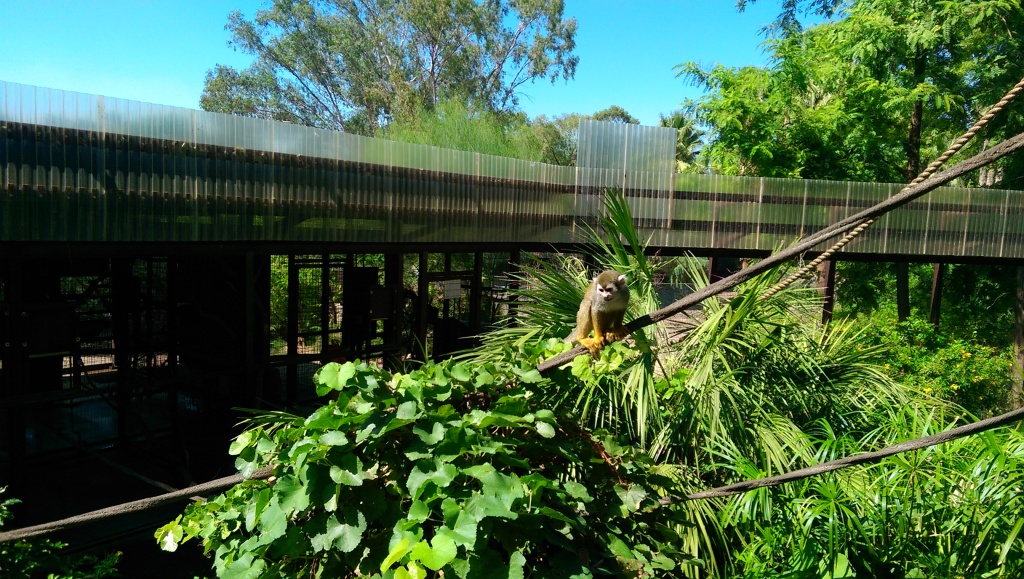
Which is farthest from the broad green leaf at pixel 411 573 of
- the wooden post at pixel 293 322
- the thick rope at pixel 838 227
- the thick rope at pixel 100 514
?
the wooden post at pixel 293 322

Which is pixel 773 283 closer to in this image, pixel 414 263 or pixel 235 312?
pixel 235 312

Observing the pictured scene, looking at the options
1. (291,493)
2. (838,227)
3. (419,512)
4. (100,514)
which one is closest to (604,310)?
(838,227)

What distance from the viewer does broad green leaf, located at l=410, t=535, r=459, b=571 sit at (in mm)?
1536

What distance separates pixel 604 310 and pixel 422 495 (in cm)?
162

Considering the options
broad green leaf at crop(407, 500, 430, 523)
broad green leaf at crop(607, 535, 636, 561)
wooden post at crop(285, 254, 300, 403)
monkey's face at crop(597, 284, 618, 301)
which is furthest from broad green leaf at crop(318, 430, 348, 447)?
wooden post at crop(285, 254, 300, 403)

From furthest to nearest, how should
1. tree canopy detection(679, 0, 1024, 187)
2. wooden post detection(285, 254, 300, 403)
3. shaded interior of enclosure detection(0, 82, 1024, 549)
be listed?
tree canopy detection(679, 0, 1024, 187) → wooden post detection(285, 254, 300, 403) → shaded interior of enclosure detection(0, 82, 1024, 549)

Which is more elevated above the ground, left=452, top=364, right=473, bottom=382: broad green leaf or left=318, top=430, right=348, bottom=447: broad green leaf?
left=452, top=364, right=473, bottom=382: broad green leaf

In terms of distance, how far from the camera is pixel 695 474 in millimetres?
3580

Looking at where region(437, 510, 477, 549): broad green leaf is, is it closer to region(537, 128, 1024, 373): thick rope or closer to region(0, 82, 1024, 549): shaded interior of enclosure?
region(537, 128, 1024, 373): thick rope

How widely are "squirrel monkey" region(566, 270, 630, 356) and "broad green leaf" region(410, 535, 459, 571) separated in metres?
1.62

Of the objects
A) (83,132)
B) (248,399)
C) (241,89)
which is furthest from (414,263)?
(241,89)

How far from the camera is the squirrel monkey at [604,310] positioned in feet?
10.4

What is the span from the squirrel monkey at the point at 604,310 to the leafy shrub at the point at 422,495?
935 mm

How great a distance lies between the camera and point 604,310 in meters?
3.23
